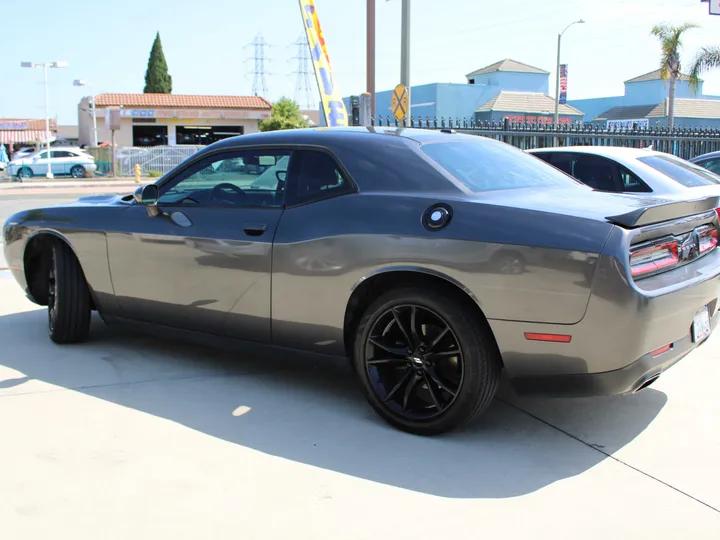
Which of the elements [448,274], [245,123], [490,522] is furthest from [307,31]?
[245,123]

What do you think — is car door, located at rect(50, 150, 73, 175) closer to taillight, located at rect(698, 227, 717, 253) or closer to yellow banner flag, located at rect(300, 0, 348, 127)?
yellow banner flag, located at rect(300, 0, 348, 127)

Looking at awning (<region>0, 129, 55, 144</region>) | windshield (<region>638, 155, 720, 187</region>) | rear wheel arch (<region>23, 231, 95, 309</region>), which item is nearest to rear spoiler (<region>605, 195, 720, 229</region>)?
rear wheel arch (<region>23, 231, 95, 309</region>)

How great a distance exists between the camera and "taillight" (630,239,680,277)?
11.0 ft

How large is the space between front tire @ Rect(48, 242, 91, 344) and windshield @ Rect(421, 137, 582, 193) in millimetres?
2739

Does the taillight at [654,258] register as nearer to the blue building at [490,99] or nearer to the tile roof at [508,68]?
the blue building at [490,99]

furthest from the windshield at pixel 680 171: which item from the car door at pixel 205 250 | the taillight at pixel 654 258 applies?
the car door at pixel 205 250

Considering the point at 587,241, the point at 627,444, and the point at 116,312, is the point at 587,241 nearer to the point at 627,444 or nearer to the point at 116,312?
the point at 627,444

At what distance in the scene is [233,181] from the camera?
14.9 ft

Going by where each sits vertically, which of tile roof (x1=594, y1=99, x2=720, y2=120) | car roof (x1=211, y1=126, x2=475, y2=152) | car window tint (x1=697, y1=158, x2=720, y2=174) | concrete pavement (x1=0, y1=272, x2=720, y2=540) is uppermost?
tile roof (x1=594, y1=99, x2=720, y2=120)

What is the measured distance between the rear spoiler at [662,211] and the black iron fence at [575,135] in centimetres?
919

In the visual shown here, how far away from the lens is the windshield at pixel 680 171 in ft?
27.6

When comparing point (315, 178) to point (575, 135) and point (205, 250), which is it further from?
point (575, 135)

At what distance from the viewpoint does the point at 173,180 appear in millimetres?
4832

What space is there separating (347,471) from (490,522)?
0.74 metres
